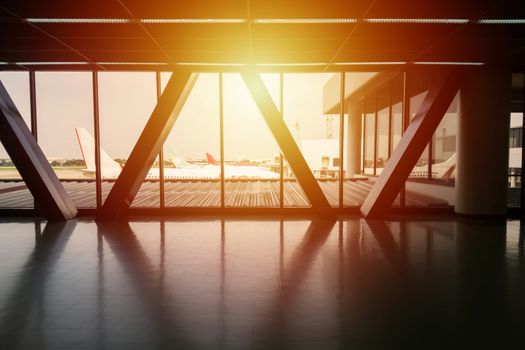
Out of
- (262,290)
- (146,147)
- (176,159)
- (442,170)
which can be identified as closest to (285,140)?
(146,147)

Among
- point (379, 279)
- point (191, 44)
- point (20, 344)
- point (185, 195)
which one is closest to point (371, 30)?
point (191, 44)

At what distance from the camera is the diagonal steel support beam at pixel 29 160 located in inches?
342

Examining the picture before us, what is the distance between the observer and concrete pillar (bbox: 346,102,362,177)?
61.7ft

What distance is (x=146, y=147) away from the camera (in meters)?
9.28

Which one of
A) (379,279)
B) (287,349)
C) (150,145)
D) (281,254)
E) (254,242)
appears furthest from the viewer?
(150,145)

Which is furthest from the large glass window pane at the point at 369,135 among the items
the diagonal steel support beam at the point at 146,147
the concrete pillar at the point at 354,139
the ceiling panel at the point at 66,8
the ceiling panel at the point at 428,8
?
the ceiling panel at the point at 66,8

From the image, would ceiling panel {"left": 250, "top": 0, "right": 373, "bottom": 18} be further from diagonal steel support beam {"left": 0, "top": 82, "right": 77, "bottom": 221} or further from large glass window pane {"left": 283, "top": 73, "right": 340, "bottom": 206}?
diagonal steel support beam {"left": 0, "top": 82, "right": 77, "bottom": 221}

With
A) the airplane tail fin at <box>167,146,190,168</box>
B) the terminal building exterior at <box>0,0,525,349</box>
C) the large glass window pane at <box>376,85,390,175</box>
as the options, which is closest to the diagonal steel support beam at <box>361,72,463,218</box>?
the terminal building exterior at <box>0,0,525,349</box>

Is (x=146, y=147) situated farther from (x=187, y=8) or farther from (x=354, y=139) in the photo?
(x=354, y=139)

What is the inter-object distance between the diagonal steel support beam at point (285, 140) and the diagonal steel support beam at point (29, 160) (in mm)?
6279

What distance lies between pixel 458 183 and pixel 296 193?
5516 mm

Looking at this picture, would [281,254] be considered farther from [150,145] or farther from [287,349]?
[150,145]

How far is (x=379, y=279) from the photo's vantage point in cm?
478

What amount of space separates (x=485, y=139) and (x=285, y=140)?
5.41 meters
